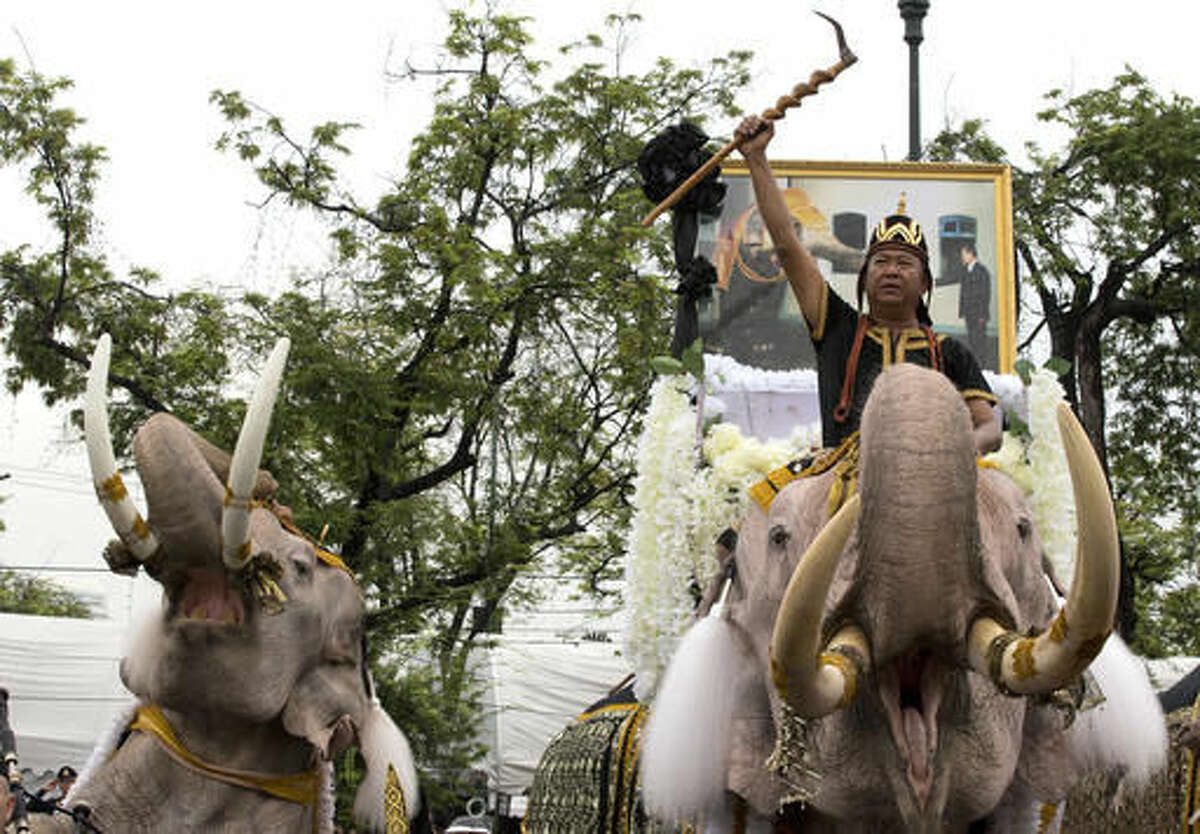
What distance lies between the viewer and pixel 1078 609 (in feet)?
14.4

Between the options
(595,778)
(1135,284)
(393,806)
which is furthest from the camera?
(1135,284)

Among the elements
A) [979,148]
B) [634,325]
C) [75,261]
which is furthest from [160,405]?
[979,148]

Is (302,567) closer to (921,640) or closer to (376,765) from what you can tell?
(376,765)

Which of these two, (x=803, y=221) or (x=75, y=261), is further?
(x=75, y=261)

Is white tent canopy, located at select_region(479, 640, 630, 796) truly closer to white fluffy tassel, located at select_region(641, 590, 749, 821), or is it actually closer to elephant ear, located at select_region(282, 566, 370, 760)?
elephant ear, located at select_region(282, 566, 370, 760)

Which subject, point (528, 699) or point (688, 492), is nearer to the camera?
point (688, 492)

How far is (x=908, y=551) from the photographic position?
4652 mm

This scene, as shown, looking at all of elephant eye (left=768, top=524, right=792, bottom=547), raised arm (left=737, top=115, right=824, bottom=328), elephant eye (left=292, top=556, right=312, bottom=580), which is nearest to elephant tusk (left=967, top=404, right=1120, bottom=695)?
elephant eye (left=768, top=524, right=792, bottom=547)

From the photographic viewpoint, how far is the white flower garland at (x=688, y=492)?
7098mm

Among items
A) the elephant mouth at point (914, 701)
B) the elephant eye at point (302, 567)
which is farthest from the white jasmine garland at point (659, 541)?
the elephant mouth at point (914, 701)

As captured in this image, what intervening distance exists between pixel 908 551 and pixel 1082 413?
1273 centimetres

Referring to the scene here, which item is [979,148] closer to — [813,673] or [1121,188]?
[1121,188]

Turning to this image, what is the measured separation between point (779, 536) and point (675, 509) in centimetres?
142

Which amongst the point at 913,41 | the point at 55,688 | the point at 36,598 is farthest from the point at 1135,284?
the point at 36,598
